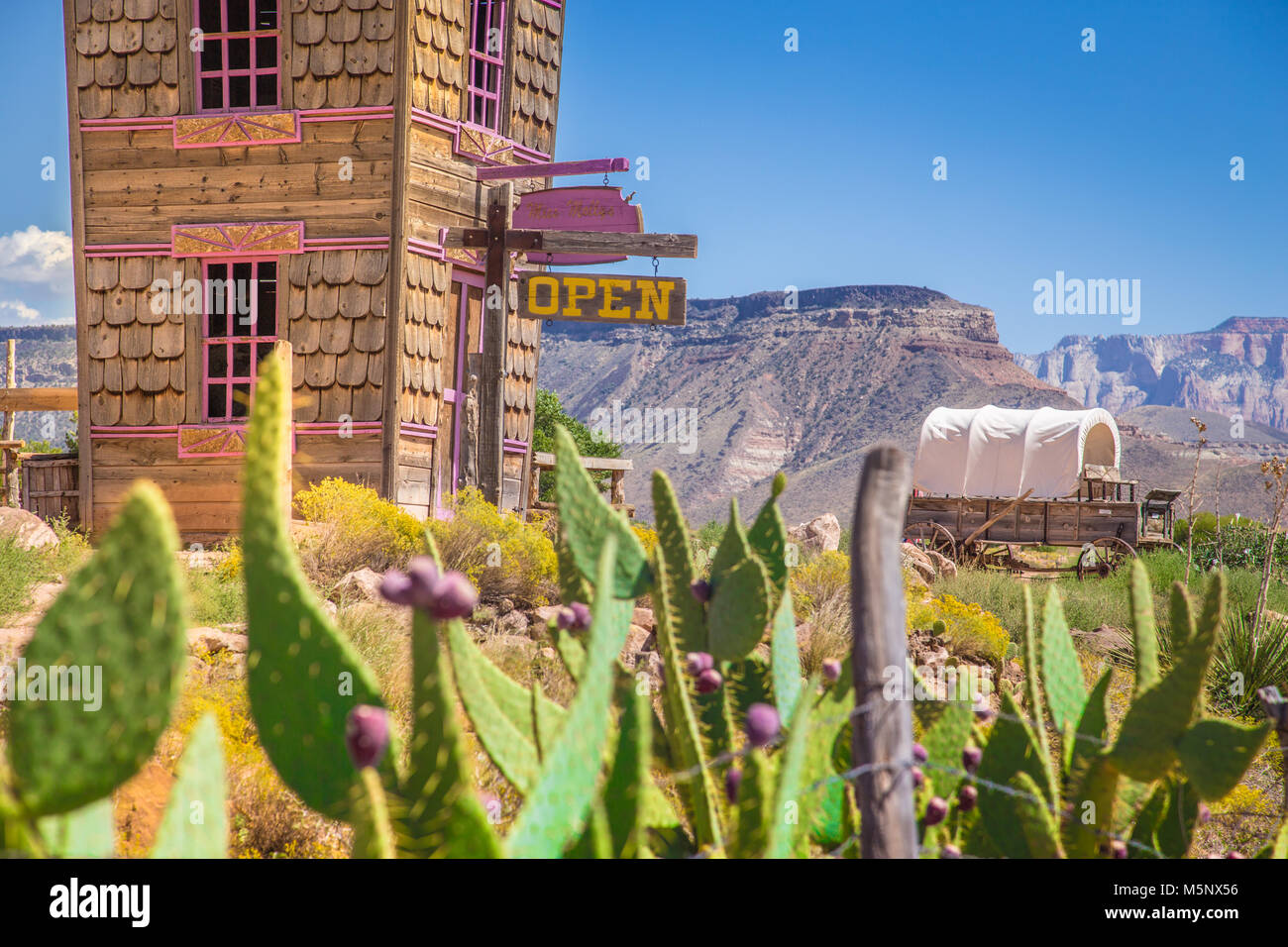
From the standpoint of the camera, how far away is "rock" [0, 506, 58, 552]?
706 cm

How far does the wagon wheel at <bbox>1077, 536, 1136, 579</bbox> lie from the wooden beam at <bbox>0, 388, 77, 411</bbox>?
1388 centimetres

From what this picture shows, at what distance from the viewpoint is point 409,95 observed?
927 centimetres

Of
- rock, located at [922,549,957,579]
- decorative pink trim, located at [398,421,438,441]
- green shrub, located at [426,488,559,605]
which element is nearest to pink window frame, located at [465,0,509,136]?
decorative pink trim, located at [398,421,438,441]

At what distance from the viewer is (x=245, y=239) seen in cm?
952

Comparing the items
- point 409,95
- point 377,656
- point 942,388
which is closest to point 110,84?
point 409,95

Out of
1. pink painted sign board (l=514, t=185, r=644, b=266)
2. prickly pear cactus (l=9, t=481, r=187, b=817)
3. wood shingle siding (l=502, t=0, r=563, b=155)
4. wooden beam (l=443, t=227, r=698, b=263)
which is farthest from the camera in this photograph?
wood shingle siding (l=502, t=0, r=563, b=155)

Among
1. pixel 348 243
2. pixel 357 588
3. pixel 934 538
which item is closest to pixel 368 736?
pixel 357 588

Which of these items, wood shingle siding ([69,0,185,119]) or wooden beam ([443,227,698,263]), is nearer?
wooden beam ([443,227,698,263])

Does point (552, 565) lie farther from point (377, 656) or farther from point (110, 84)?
point (110, 84)

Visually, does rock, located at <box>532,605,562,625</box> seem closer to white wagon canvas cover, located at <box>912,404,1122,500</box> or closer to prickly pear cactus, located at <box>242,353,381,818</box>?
prickly pear cactus, located at <box>242,353,381,818</box>

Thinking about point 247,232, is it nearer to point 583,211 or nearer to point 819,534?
point 583,211

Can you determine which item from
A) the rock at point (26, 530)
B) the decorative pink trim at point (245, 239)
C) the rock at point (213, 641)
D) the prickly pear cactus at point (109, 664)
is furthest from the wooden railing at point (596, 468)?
the prickly pear cactus at point (109, 664)

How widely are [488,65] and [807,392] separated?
66.4 m

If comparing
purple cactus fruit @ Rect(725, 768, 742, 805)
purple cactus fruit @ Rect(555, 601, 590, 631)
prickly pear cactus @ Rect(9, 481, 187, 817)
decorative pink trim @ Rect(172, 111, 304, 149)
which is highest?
decorative pink trim @ Rect(172, 111, 304, 149)
